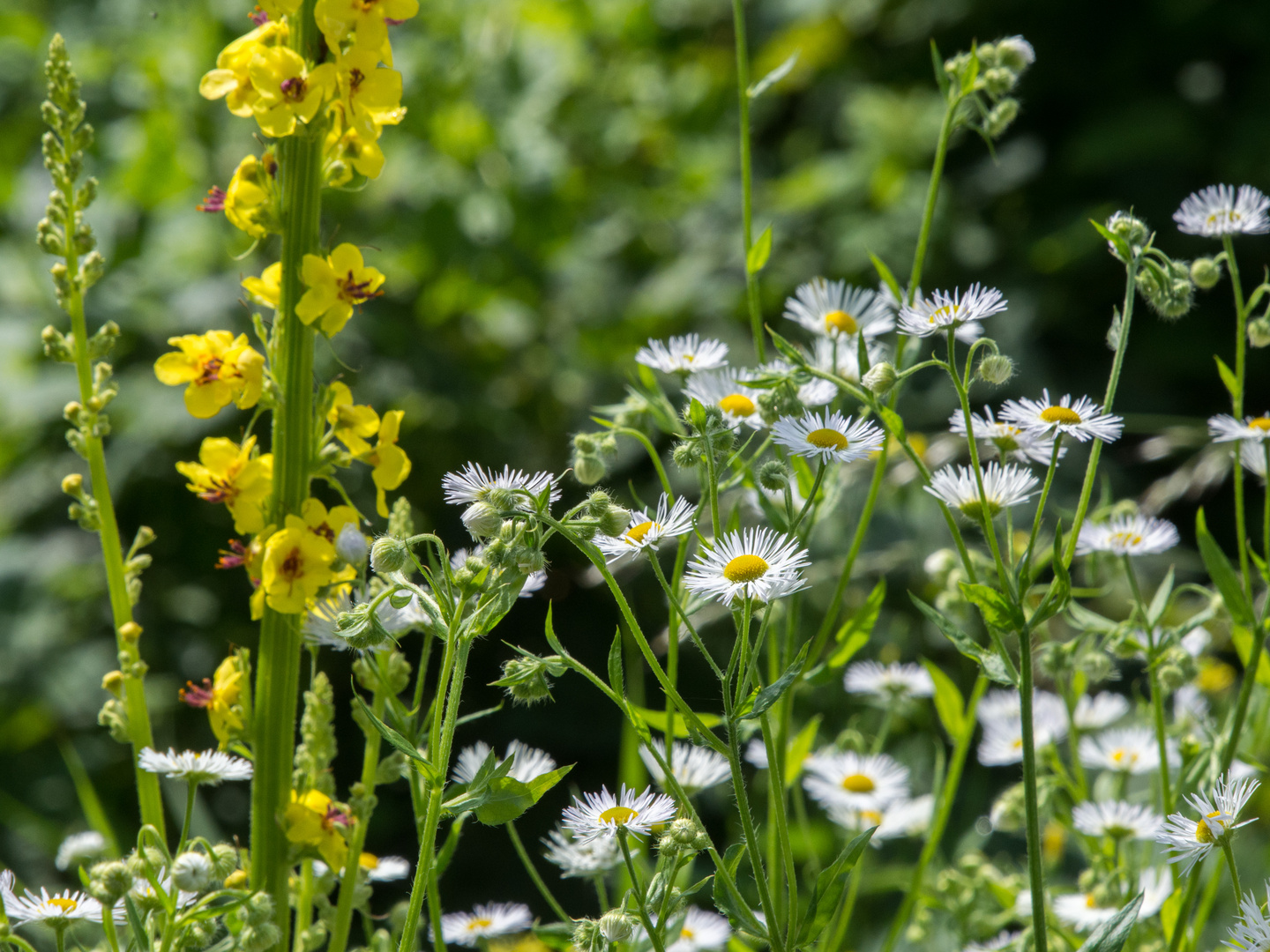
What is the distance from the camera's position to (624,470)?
159cm

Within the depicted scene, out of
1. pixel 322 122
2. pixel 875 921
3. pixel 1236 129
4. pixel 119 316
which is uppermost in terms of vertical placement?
pixel 1236 129

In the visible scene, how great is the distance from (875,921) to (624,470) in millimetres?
694

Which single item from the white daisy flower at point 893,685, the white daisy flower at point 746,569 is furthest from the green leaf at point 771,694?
the white daisy flower at point 893,685

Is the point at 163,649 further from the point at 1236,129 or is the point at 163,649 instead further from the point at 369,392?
the point at 1236,129

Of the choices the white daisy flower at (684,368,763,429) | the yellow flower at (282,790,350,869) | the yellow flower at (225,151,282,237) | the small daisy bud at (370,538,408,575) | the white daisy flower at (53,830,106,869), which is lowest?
the yellow flower at (282,790,350,869)

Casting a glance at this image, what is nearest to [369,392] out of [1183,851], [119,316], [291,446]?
[119,316]

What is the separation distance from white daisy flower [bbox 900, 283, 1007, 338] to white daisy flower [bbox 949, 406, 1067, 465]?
4 centimetres

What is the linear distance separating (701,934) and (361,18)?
1.63 feet

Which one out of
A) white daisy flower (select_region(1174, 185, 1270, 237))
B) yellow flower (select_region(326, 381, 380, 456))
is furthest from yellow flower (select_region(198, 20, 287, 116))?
white daisy flower (select_region(1174, 185, 1270, 237))

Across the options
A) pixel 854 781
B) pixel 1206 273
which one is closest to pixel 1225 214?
pixel 1206 273

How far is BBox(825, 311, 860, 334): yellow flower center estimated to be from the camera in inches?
25.0

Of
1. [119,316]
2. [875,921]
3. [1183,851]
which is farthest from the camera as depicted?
[119,316]

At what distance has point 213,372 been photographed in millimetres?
514

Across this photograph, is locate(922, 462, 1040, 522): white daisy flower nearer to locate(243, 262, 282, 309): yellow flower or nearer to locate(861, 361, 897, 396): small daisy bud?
locate(861, 361, 897, 396): small daisy bud
